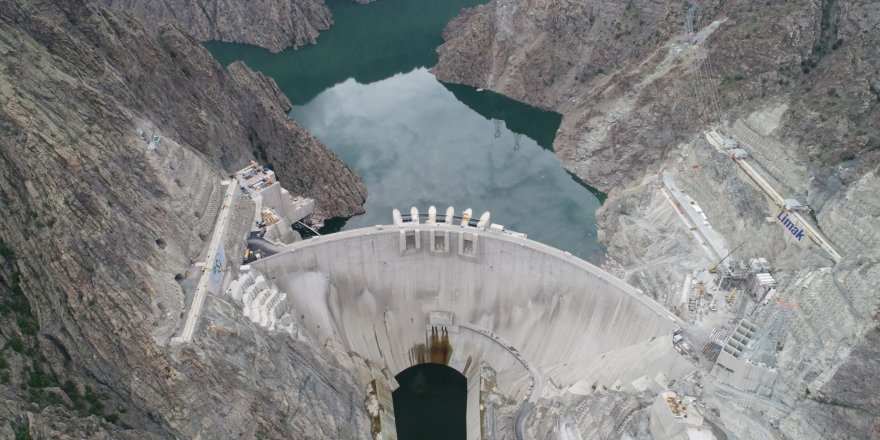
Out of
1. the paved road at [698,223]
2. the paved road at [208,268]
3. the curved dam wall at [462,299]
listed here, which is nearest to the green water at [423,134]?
the paved road at [698,223]

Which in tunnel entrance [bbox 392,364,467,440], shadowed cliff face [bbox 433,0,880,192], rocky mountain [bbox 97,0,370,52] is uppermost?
rocky mountain [bbox 97,0,370,52]

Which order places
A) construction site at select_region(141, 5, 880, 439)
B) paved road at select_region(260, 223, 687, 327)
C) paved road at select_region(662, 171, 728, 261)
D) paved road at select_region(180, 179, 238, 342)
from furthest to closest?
paved road at select_region(662, 171, 728, 261) → paved road at select_region(260, 223, 687, 327) → construction site at select_region(141, 5, 880, 439) → paved road at select_region(180, 179, 238, 342)

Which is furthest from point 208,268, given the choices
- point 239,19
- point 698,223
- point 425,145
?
point 239,19

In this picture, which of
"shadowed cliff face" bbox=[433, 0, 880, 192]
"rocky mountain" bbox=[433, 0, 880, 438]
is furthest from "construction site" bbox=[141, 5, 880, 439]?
"shadowed cliff face" bbox=[433, 0, 880, 192]

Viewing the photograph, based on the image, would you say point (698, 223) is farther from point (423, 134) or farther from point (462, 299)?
point (423, 134)

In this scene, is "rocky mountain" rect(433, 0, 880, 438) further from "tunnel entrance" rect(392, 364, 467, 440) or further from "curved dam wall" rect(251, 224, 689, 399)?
"tunnel entrance" rect(392, 364, 467, 440)

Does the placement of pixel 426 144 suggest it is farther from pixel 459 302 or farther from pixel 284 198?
pixel 459 302
